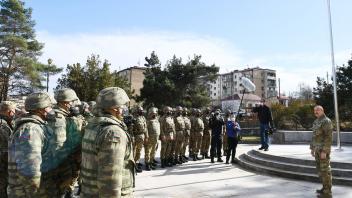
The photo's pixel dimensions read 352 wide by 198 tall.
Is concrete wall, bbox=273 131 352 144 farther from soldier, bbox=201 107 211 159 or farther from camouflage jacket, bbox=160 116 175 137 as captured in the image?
camouflage jacket, bbox=160 116 175 137

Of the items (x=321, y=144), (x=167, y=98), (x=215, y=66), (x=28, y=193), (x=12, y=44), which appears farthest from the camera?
(x=215, y=66)

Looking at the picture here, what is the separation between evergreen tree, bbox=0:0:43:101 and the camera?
30.9 m

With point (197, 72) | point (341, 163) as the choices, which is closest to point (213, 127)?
point (341, 163)

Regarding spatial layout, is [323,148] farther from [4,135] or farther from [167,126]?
[4,135]

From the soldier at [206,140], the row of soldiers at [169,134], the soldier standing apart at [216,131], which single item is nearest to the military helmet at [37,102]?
the row of soldiers at [169,134]

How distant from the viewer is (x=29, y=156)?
4.00m

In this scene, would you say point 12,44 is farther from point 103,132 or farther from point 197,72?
point 103,132

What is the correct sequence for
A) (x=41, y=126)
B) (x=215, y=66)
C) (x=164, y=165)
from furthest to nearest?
(x=215, y=66) < (x=164, y=165) < (x=41, y=126)

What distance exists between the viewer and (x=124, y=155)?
357 cm

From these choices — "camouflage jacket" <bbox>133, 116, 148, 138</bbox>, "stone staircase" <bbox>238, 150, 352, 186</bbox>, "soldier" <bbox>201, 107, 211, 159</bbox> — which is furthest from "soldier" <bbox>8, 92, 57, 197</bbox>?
"soldier" <bbox>201, 107, 211, 159</bbox>

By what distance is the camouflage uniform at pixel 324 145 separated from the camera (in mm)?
7512

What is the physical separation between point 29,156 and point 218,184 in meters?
6.06

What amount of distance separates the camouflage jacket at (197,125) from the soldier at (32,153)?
379 inches

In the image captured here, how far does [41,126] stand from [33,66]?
28981 millimetres
